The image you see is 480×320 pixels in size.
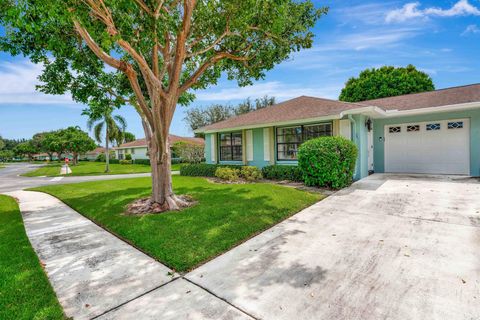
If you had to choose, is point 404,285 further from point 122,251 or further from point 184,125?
point 184,125

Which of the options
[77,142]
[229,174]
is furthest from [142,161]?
[229,174]

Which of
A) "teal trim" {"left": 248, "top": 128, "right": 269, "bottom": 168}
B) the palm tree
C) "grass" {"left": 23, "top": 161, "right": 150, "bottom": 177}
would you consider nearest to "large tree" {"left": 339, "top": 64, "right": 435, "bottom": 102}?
"teal trim" {"left": 248, "top": 128, "right": 269, "bottom": 168}

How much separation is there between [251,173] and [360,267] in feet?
28.2

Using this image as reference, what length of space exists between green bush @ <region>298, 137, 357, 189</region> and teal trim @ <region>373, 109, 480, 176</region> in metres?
4.06

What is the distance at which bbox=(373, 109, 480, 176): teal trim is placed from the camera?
9.33m

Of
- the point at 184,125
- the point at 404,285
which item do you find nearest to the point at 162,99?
the point at 404,285

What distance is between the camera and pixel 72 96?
302 inches

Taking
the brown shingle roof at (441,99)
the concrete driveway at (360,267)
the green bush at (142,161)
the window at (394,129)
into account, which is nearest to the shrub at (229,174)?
the concrete driveway at (360,267)

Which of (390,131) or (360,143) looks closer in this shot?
(360,143)

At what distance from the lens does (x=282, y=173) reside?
10.8 m

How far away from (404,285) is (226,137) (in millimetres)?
12594

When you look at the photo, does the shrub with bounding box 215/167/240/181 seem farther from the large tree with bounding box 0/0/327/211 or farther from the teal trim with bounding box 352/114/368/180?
the teal trim with bounding box 352/114/368/180

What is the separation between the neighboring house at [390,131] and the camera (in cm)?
952

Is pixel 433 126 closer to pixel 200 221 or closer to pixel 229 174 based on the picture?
pixel 229 174
